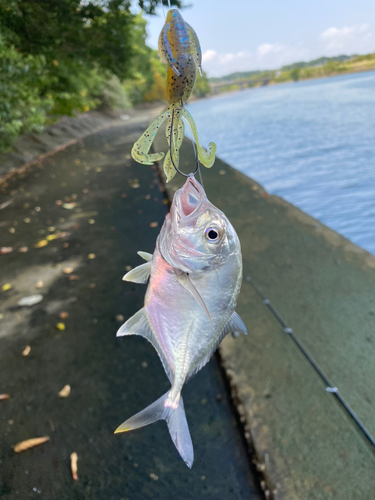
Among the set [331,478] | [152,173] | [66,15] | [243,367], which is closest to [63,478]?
[243,367]

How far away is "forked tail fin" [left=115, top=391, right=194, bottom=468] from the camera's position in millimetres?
1324

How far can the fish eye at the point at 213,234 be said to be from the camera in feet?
3.68

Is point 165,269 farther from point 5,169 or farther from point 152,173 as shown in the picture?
point 5,169

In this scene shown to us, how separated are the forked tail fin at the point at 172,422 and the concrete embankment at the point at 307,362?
1.07 metres

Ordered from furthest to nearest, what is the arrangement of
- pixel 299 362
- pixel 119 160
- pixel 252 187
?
pixel 119 160 → pixel 252 187 → pixel 299 362

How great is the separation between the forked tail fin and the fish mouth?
807mm

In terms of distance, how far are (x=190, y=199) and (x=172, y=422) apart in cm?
92

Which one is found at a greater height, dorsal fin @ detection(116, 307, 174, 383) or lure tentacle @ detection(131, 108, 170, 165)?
lure tentacle @ detection(131, 108, 170, 165)

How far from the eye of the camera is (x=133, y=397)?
110 inches

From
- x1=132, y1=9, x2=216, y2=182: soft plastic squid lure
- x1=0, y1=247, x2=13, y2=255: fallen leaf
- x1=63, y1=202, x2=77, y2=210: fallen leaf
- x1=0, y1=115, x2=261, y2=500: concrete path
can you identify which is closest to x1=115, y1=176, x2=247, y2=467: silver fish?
x1=132, y1=9, x2=216, y2=182: soft plastic squid lure

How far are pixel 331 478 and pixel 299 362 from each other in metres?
0.87

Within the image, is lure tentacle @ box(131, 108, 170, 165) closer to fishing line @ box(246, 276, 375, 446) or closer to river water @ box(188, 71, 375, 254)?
fishing line @ box(246, 276, 375, 446)

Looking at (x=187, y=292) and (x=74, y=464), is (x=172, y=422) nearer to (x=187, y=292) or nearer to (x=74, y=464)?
(x=187, y=292)

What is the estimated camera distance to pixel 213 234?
1127 mm
